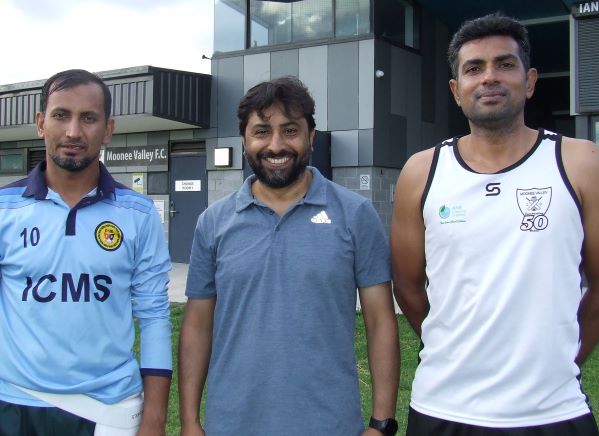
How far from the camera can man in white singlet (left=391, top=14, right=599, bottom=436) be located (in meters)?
2.43

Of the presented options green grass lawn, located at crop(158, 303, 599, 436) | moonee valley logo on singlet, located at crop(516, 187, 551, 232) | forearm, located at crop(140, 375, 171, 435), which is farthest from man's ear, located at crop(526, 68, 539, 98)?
green grass lawn, located at crop(158, 303, 599, 436)

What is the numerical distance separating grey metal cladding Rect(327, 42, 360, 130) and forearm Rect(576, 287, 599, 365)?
33.3 feet

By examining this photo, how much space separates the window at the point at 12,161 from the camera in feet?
56.9

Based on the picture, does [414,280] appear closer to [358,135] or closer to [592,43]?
[592,43]

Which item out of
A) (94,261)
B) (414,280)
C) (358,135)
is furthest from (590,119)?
(94,261)

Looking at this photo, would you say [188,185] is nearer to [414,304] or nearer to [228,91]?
[228,91]

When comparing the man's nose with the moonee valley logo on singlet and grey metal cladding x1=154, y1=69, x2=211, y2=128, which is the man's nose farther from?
grey metal cladding x1=154, y1=69, x2=211, y2=128

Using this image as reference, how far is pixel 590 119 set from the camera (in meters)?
9.90

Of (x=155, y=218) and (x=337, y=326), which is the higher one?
(x=155, y=218)

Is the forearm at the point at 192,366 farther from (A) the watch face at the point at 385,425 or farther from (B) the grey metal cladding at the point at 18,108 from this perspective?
(B) the grey metal cladding at the point at 18,108

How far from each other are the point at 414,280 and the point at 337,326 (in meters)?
0.49

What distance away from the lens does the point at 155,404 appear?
260cm

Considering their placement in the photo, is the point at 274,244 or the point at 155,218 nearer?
the point at 274,244

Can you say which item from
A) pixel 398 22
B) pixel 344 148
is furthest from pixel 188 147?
pixel 398 22
